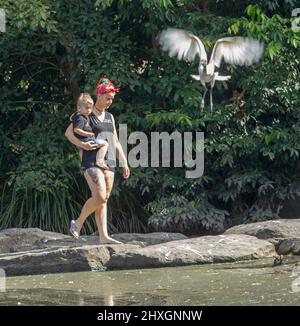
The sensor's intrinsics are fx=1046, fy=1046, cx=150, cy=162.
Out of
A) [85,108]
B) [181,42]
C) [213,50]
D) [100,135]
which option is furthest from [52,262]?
[181,42]

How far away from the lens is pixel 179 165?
1323 centimetres

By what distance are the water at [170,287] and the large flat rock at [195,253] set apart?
0.15m

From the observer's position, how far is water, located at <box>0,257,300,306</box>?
25.3ft

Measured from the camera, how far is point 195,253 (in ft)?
32.5

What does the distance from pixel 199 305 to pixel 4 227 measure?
20.6 feet

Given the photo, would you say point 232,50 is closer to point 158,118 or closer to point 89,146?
point 158,118

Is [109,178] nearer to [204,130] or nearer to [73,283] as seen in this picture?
[73,283]

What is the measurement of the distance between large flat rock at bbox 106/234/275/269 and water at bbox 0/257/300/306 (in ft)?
0.48

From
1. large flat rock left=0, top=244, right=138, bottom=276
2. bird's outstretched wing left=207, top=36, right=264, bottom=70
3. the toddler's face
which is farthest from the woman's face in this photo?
large flat rock left=0, top=244, right=138, bottom=276

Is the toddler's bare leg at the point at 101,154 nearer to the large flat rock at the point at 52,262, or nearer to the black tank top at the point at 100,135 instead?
the black tank top at the point at 100,135

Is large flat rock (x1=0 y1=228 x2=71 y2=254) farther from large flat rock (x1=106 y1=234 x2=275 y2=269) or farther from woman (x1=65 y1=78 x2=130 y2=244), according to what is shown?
large flat rock (x1=106 y1=234 x2=275 y2=269)

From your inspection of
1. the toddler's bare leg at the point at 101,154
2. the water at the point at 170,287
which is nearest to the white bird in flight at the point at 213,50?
the toddler's bare leg at the point at 101,154

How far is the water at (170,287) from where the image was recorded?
7723 mm

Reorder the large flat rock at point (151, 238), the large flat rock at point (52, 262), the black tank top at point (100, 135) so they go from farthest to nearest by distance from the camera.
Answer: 1. the large flat rock at point (151, 238)
2. the black tank top at point (100, 135)
3. the large flat rock at point (52, 262)
